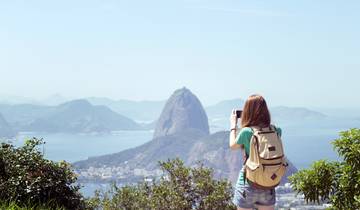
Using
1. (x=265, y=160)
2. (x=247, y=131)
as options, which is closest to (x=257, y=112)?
(x=247, y=131)

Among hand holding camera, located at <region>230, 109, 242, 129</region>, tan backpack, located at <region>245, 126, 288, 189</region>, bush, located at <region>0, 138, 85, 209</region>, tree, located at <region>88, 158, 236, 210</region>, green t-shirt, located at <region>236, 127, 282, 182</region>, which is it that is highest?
hand holding camera, located at <region>230, 109, 242, 129</region>

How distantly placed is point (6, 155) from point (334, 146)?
15.2ft

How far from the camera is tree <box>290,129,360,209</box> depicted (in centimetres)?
563

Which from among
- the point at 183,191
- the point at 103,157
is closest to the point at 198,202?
the point at 183,191

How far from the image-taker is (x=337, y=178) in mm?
5828

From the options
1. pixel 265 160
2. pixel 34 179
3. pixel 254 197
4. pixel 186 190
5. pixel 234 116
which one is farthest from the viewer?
pixel 186 190

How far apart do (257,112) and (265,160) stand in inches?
15.8

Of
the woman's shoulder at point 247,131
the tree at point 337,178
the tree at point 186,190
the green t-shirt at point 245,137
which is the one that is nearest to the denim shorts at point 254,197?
the green t-shirt at point 245,137

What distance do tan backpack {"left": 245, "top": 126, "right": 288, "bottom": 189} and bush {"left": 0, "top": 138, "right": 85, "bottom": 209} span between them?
339 cm

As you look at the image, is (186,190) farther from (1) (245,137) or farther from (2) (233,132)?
(1) (245,137)

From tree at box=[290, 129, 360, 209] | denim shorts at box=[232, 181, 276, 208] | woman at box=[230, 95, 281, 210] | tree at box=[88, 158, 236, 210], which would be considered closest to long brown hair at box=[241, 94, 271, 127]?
woman at box=[230, 95, 281, 210]

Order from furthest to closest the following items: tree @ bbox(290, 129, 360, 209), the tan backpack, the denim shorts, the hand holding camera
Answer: tree @ bbox(290, 129, 360, 209), the hand holding camera, the denim shorts, the tan backpack

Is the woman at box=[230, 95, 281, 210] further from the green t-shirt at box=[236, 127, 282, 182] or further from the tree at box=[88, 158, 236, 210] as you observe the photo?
the tree at box=[88, 158, 236, 210]

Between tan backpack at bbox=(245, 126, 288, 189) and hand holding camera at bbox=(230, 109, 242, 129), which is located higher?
hand holding camera at bbox=(230, 109, 242, 129)
